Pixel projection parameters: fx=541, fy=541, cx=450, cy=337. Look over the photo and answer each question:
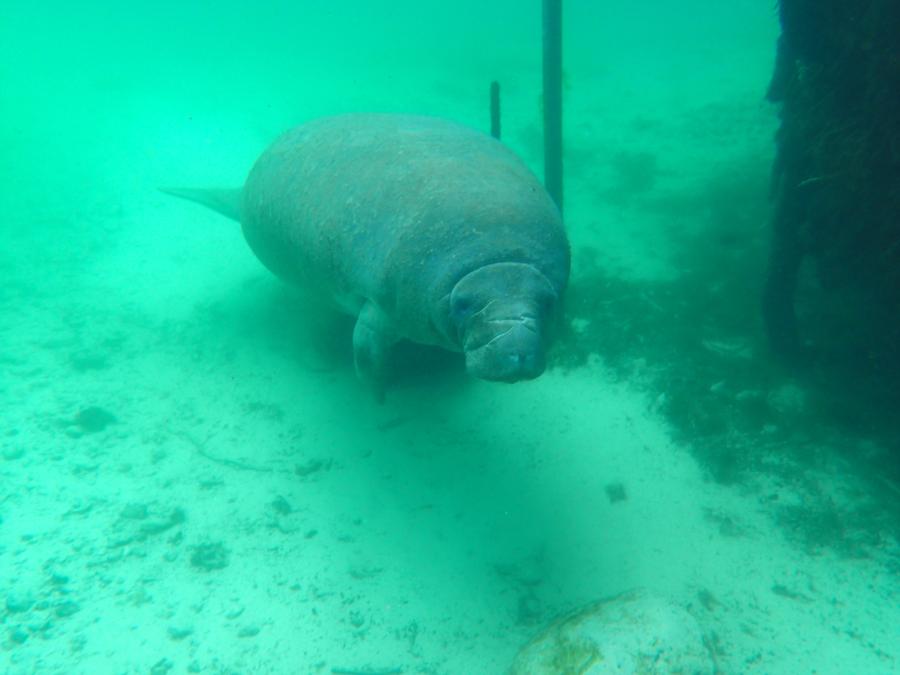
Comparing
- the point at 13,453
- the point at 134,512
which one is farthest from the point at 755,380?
the point at 13,453

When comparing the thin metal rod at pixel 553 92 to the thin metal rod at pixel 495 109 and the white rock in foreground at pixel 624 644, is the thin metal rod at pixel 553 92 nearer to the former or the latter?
the thin metal rod at pixel 495 109

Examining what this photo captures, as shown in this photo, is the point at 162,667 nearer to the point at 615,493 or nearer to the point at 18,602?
the point at 18,602

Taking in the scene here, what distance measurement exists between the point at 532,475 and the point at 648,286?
11.3 ft

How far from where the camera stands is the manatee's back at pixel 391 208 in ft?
13.2

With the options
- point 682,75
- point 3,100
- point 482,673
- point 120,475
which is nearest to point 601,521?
point 482,673

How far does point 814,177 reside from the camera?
5.12m

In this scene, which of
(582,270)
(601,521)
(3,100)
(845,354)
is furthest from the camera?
(3,100)

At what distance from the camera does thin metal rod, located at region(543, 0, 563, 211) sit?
23.0 feet

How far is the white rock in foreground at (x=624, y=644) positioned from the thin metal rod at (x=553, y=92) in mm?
5535

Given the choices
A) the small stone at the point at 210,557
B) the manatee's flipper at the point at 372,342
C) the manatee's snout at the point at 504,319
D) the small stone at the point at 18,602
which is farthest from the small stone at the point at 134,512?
the manatee's snout at the point at 504,319

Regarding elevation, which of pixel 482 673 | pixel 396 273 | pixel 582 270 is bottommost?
pixel 482 673

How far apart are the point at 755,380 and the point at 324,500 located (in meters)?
4.58

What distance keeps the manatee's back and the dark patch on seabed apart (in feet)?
8.12

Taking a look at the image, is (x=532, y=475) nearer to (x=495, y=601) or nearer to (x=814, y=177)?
(x=495, y=601)
